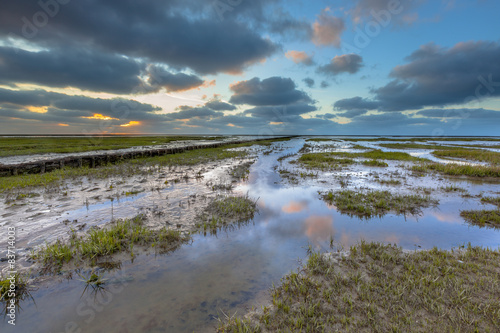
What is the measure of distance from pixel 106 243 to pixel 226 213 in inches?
197

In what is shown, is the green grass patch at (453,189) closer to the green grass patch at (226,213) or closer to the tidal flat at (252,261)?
the tidal flat at (252,261)

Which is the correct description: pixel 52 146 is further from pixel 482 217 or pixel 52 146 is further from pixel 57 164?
pixel 482 217

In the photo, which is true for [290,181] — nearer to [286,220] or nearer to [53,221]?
[286,220]

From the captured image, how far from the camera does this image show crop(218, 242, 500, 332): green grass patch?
378cm

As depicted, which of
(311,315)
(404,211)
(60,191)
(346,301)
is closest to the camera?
(311,315)

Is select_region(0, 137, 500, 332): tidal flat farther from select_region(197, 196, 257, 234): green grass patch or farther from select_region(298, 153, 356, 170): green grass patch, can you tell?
select_region(298, 153, 356, 170): green grass patch

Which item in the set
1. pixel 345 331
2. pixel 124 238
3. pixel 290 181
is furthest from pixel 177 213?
pixel 290 181

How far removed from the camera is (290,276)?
5.43 m

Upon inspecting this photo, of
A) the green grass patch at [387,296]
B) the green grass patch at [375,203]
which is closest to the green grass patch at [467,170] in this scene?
→ the green grass patch at [375,203]

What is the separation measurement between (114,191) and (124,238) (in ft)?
25.7

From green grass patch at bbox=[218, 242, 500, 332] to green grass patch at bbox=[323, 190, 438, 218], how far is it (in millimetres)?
3993

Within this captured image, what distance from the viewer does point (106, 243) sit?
6531mm

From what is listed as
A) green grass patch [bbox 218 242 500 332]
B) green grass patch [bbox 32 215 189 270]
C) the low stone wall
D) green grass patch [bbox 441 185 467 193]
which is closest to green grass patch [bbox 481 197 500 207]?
green grass patch [bbox 441 185 467 193]

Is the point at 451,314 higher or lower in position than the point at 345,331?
higher
